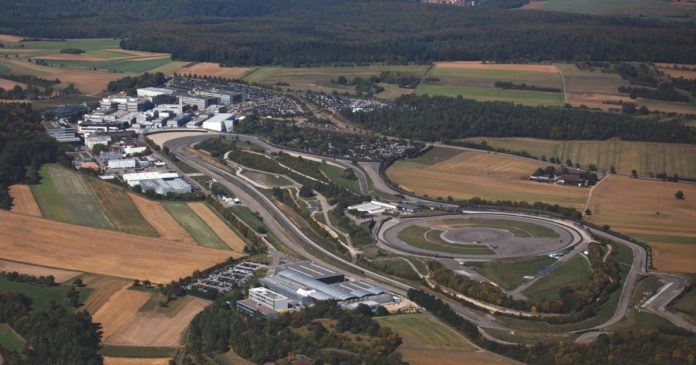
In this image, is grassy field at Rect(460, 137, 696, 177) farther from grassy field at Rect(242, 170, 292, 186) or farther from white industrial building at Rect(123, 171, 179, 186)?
white industrial building at Rect(123, 171, 179, 186)

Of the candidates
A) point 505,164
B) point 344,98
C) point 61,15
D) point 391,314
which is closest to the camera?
point 391,314

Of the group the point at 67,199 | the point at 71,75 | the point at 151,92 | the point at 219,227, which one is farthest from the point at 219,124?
the point at 219,227

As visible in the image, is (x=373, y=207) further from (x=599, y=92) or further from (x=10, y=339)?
(x=599, y=92)

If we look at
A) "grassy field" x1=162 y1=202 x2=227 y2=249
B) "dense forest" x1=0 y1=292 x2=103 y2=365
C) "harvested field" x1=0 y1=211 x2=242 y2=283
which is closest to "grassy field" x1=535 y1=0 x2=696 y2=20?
"grassy field" x1=162 y1=202 x2=227 y2=249

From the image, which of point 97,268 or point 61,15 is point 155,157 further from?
point 61,15

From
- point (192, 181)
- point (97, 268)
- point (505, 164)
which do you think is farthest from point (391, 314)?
point (505, 164)

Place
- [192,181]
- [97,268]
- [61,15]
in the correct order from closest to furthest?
[97,268]
[192,181]
[61,15]

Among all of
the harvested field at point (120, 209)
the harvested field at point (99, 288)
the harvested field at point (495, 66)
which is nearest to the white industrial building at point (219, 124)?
the harvested field at point (120, 209)
